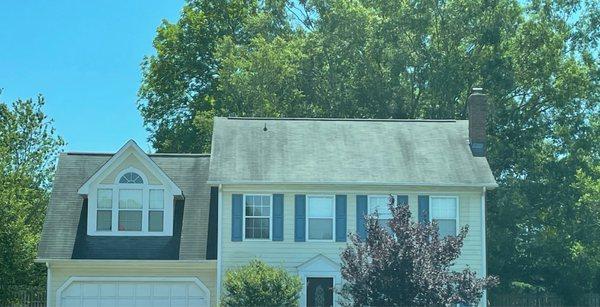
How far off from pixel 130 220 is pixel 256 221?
3.94 m

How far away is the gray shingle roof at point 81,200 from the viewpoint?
31.4 m

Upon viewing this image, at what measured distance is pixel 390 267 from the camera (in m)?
26.7

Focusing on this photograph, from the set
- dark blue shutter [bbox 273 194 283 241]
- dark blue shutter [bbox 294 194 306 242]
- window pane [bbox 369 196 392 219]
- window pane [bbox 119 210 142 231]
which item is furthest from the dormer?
window pane [bbox 369 196 392 219]

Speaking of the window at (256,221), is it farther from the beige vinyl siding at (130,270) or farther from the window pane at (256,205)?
the beige vinyl siding at (130,270)

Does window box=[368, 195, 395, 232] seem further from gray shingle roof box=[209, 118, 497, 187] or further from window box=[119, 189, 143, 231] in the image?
window box=[119, 189, 143, 231]

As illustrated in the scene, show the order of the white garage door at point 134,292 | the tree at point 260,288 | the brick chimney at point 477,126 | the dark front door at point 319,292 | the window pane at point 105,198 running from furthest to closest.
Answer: the brick chimney at point 477,126
the window pane at point 105,198
the dark front door at point 319,292
the white garage door at point 134,292
the tree at point 260,288

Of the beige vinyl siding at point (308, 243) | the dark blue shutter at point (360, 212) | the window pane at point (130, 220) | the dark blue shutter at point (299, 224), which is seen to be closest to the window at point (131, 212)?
the window pane at point (130, 220)

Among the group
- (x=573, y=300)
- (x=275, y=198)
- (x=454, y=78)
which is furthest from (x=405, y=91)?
(x=275, y=198)

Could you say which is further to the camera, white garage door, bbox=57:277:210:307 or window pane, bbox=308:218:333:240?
window pane, bbox=308:218:333:240

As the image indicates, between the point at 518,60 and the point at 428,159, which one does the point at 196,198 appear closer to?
the point at 428,159

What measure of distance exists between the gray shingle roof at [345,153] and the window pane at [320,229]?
1.30 m

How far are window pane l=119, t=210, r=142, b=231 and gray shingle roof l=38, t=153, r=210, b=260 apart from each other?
1406mm

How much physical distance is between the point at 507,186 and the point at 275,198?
14563 mm

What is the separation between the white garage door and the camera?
31281 mm
